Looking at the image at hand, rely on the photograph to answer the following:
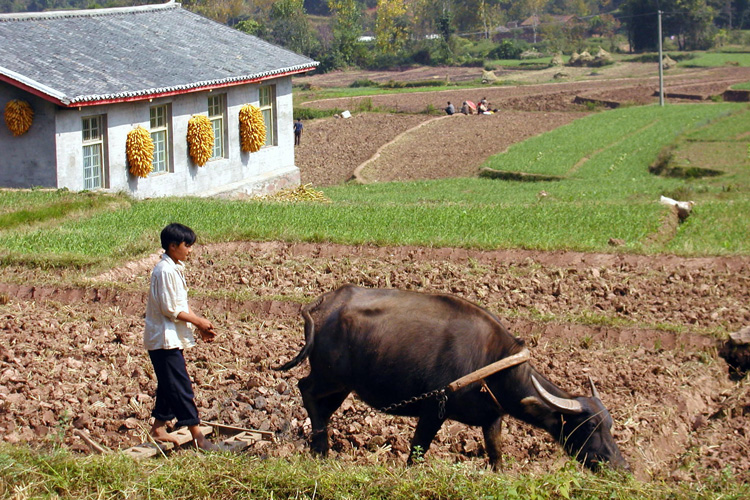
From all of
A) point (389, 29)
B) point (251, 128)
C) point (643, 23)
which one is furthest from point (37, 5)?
point (251, 128)

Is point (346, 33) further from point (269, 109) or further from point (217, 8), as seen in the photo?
point (269, 109)

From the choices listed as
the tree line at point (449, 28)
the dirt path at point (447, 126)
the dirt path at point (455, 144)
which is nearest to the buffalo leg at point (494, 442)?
the dirt path at point (455, 144)

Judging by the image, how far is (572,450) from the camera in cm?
623

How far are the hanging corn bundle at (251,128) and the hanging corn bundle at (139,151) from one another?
393cm

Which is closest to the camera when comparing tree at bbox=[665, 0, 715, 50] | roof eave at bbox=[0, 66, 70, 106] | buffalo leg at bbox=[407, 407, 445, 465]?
buffalo leg at bbox=[407, 407, 445, 465]

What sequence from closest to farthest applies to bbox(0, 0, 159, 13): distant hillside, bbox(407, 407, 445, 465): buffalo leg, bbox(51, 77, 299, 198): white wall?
bbox(407, 407, 445, 465): buffalo leg
bbox(51, 77, 299, 198): white wall
bbox(0, 0, 159, 13): distant hillside

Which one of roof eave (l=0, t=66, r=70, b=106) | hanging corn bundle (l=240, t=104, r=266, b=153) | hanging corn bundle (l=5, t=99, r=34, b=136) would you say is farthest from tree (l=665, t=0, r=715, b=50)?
roof eave (l=0, t=66, r=70, b=106)

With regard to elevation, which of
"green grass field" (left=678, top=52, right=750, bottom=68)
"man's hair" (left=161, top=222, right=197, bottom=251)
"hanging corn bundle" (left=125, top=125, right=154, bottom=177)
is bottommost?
"man's hair" (left=161, top=222, right=197, bottom=251)

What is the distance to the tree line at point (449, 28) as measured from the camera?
7344 cm

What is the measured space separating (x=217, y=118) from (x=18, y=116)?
588 centimetres

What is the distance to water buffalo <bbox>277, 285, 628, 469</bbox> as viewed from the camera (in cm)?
618

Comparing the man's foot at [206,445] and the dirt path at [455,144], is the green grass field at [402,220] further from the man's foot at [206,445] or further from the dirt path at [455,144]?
the man's foot at [206,445]

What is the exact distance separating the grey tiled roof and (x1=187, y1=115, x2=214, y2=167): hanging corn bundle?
966mm

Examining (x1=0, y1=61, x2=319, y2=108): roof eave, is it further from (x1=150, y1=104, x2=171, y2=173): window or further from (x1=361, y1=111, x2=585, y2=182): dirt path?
(x1=361, y1=111, x2=585, y2=182): dirt path
